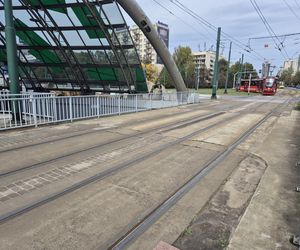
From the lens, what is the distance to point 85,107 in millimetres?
11125

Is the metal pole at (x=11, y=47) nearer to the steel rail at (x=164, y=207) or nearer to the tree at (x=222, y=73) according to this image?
the steel rail at (x=164, y=207)

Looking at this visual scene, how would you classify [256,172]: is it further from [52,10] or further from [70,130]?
[52,10]

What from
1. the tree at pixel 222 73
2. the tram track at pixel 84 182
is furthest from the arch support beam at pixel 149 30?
the tree at pixel 222 73

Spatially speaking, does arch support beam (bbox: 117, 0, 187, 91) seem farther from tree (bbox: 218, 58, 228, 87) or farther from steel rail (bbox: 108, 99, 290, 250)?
tree (bbox: 218, 58, 228, 87)

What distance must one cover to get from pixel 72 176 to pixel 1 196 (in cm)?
114

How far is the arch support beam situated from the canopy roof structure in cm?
143

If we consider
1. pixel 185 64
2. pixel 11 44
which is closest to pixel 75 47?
pixel 11 44

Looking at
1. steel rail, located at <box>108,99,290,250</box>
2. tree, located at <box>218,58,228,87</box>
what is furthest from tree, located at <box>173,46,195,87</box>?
steel rail, located at <box>108,99,290,250</box>

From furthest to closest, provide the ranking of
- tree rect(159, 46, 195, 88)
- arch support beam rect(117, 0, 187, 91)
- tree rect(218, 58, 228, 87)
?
tree rect(218, 58, 228, 87), tree rect(159, 46, 195, 88), arch support beam rect(117, 0, 187, 91)

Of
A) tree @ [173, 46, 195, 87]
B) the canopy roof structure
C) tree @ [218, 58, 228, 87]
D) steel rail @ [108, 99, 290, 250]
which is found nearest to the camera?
steel rail @ [108, 99, 290, 250]

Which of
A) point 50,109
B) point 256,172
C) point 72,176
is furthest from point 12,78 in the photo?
point 256,172

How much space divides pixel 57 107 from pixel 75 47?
28.7 feet

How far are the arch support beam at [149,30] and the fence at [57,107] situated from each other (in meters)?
5.02

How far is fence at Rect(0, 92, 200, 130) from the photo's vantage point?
877 centimetres
